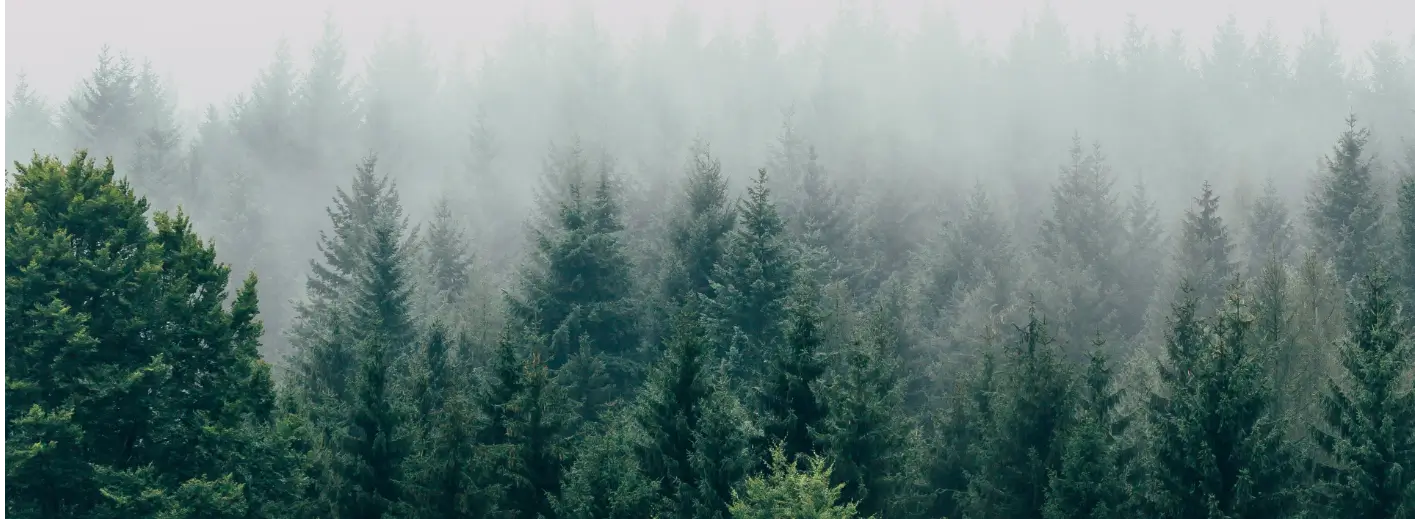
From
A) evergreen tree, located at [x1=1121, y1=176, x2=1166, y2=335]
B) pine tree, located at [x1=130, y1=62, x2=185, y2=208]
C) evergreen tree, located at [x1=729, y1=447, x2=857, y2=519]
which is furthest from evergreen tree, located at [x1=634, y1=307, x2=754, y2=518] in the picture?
pine tree, located at [x1=130, y1=62, x2=185, y2=208]

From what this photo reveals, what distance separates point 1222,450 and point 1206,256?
29.1 m

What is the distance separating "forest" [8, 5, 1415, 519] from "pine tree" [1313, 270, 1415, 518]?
0.09 metres

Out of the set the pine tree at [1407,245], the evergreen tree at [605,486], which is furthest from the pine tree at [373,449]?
the pine tree at [1407,245]

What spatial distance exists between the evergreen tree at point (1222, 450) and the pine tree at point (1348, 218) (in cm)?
2737

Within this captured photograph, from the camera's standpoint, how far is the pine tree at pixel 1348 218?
2157 inches

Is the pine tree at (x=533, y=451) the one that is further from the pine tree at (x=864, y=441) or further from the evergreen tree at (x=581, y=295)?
the evergreen tree at (x=581, y=295)

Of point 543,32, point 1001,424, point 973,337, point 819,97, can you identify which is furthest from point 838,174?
point 1001,424

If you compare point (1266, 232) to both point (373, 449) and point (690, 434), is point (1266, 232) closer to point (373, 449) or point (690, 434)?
point (690, 434)

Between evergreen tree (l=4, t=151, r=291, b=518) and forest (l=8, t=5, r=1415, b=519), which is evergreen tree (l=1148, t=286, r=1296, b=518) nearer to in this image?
forest (l=8, t=5, r=1415, b=519)

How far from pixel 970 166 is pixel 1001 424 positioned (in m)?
71.7

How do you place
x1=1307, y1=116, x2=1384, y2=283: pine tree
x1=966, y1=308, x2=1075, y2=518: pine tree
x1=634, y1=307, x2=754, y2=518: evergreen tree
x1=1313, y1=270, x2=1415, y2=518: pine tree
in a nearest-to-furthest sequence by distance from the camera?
x1=1313, y1=270, x2=1415, y2=518: pine tree
x1=634, y1=307, x2=754, y2=518: evergreen tree
x1=966, y1=308, x2=1075, y2=518: pine tree
x1=1307, y1=116, x2=1384, y2=283: pine tree

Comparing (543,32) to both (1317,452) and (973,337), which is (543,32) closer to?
(973,337)

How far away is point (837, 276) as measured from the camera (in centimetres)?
6175

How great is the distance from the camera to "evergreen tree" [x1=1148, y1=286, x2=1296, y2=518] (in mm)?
30195
